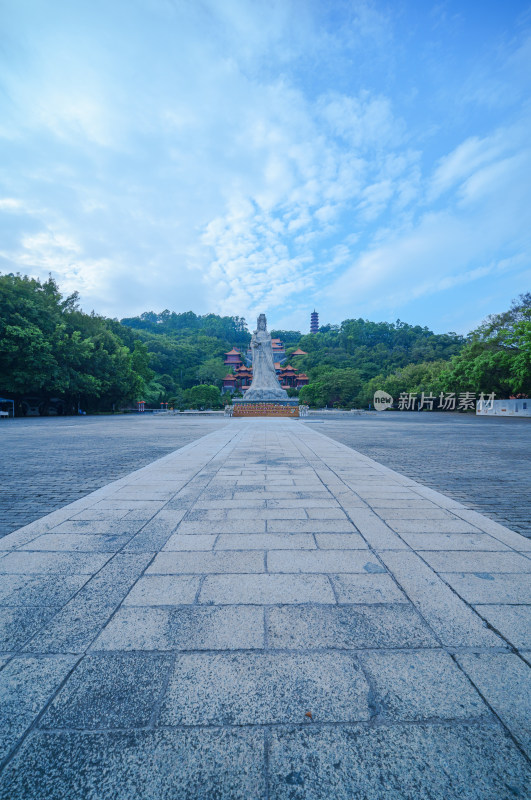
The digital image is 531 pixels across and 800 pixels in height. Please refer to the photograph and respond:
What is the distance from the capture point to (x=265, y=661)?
157 cm

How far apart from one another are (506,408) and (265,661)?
103ft

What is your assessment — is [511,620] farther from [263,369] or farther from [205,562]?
[263,369]

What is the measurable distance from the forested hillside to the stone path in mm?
23102

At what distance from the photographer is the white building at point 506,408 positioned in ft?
85.3

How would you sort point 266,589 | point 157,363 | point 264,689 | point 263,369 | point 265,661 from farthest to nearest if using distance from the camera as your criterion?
1. point 157,363
2. point 263,369
3. point 266,589
4. point 265,661
5. point 264,689

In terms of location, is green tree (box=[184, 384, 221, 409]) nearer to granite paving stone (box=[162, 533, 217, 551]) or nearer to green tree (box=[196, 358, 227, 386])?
green tree (box=[196, 358, 227, 386])

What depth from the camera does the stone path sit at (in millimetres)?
1129

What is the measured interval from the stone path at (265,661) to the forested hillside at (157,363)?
23.1 meters

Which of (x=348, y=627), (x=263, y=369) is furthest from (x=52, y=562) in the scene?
(x=263, y=369)

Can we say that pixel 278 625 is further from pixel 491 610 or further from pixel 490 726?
pixel 491 610

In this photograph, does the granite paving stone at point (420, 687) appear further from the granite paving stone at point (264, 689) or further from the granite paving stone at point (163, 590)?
the granite paving stone at point (163, 590)

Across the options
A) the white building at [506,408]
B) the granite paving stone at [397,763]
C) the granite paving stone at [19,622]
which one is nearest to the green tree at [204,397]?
the white building at [506,408]

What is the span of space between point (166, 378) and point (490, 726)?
4891 centimetres

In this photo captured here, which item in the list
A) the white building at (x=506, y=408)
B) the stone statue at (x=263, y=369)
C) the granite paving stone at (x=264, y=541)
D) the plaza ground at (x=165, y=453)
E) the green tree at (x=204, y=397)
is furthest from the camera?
the stone statue at (x=263, y=369)
